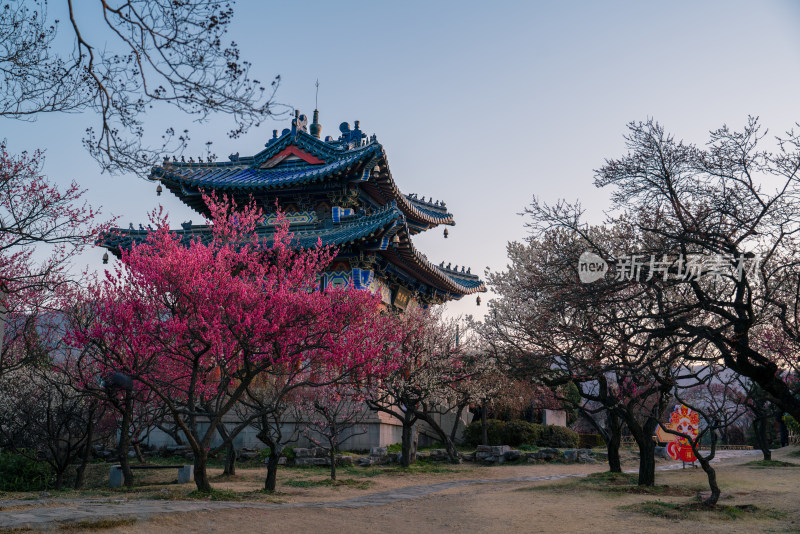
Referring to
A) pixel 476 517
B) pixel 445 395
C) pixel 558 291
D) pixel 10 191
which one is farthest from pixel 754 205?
pixel 445 395

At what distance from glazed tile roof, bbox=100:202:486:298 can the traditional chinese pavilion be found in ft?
0.14

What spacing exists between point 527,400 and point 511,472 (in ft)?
35.2

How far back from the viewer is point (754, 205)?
11164mm

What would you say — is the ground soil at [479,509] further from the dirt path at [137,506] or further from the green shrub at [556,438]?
the green shrub at [556,438]

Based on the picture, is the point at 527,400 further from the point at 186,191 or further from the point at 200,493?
the point at 200,493

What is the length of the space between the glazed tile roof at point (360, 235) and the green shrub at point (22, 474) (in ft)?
25.9

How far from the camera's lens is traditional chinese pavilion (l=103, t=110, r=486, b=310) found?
26375mm

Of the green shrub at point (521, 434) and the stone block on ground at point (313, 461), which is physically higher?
the green shrub at point (521, 434)

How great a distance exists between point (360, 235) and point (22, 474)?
13.5m

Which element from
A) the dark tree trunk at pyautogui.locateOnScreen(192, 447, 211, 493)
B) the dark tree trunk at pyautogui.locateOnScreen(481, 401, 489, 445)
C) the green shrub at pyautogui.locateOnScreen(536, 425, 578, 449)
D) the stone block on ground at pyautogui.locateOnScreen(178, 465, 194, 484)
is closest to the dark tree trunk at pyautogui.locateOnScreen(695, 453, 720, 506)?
the dark tree trunk at pyautogui.locateOnScreen(192, 447, 211, 493)

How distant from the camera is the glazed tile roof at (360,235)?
82.5 ft

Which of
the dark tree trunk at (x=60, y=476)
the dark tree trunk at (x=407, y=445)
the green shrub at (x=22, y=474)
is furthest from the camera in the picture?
the dark tree trunk at (x=407, y=445)

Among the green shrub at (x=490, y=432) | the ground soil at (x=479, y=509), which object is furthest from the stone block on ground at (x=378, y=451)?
the green shrub at (x=490, y=432)

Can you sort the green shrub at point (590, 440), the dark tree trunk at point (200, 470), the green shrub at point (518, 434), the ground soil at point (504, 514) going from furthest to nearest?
the green shrub at point (590, 440) < the green shrub at point (518, 434) < the dark tree trunk at point (200, 470) < the ground soil at point (504, 514)
